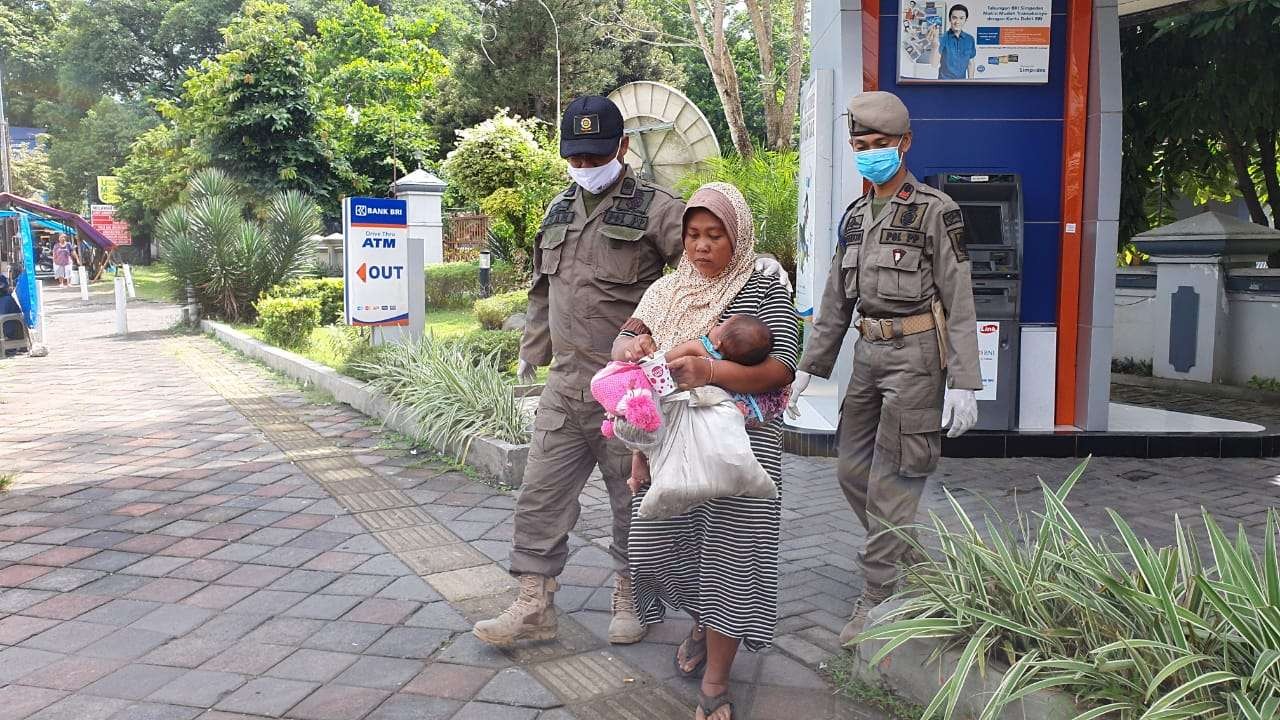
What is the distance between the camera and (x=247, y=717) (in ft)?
10.1

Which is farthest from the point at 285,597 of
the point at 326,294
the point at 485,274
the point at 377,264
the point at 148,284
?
the point at 148,284

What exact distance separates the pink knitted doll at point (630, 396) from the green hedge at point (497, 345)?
19.7ft

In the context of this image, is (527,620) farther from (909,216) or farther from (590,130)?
(909,216)

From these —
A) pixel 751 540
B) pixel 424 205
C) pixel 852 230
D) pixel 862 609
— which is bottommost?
pixel 862 609

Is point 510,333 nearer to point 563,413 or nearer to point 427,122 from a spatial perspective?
point 563,413

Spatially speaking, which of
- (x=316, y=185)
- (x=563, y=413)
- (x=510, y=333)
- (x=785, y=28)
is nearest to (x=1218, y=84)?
(x=510, y=333)

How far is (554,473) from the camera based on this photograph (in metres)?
3.59

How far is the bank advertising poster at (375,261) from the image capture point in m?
8.53

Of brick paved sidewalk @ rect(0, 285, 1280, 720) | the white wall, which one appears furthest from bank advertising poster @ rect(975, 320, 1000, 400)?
the white wall

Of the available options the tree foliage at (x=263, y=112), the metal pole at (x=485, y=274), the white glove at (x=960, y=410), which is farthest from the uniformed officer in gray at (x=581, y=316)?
the tree foliage at (x=263, y=112)

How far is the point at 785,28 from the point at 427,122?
1225 centimetres

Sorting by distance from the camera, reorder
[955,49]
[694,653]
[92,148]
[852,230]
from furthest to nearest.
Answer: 1. [92,148]
2. [955,49]
3. [852,230]
4. [694,653]

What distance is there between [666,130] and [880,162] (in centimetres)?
906

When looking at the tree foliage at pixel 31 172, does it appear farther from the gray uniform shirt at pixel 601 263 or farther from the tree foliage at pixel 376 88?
the gray uniform shirt at pixel 601 263
